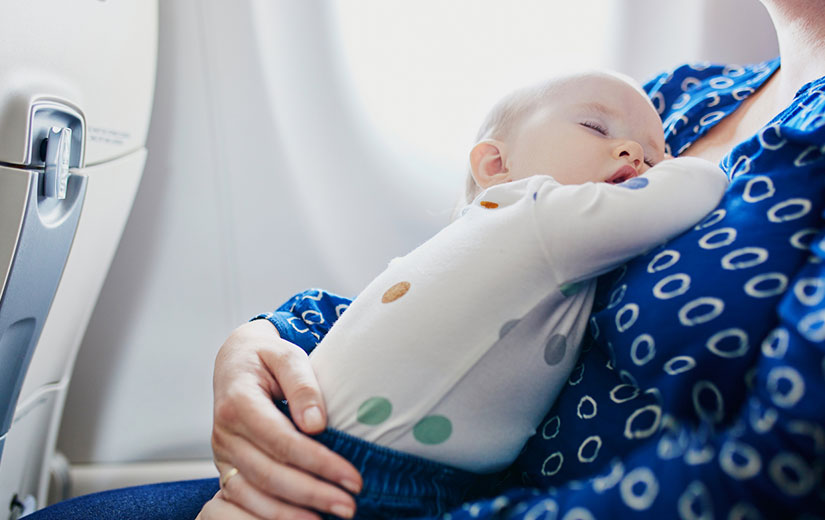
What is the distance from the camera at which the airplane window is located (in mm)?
1291

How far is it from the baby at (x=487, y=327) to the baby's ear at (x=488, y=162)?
21 centimetres

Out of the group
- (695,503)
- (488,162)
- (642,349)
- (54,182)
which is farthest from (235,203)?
(695,503)

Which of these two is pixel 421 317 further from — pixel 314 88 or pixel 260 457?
pixel 314 88

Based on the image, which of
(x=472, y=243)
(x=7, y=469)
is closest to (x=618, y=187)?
(x=472, y=243)

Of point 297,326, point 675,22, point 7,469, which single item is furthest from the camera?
point 675,22

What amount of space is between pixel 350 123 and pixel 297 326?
1.94 ft

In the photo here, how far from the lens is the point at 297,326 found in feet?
2.80

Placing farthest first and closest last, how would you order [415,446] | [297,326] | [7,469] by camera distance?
[7,469]
[297,326]
[415,446]

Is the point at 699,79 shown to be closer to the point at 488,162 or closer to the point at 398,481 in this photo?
the point at 488,162

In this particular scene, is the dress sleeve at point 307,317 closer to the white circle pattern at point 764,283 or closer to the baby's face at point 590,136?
the baby's face at point 590,136

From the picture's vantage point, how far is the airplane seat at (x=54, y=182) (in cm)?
75

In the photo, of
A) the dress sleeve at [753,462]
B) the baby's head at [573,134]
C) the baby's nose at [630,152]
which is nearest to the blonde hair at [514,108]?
the baby's head at [573,134]

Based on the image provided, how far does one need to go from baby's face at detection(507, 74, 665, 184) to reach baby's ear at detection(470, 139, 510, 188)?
0.02m

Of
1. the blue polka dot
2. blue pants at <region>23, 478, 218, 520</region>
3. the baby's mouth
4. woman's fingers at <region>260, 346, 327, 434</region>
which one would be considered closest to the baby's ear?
the baby's mouth
